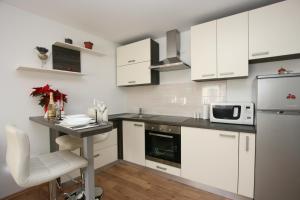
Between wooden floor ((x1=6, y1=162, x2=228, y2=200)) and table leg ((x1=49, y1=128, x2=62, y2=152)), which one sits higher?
table leg ((x1=49, y1=128, x2=62, y2=152))

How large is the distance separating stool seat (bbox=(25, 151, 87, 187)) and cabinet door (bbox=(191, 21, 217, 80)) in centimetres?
178

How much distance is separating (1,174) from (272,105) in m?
3.09

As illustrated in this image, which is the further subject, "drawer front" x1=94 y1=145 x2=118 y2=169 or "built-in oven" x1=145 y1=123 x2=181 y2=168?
"drawer front" x1=94 y1=145 x2=118 y2=169

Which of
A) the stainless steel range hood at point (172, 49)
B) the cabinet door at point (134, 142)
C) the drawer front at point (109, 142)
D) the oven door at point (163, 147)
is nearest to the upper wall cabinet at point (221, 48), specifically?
the stainless steel range hood at point (172, 49)

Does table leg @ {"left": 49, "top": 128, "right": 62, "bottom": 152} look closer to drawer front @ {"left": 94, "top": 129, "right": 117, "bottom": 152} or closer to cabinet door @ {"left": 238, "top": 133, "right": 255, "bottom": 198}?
drawer front @ {"left": 94, "top": 129, "right": 117, "bottom": 152}

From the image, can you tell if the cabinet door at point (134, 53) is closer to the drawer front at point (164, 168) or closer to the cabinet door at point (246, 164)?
the drawer front at point (164, 168)

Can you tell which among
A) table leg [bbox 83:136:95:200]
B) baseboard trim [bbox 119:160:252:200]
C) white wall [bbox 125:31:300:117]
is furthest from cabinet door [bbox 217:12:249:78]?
table leg [bbox 83:136:95:200]

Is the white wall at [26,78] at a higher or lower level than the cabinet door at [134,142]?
higher

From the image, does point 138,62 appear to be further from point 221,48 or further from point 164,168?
point 164,168

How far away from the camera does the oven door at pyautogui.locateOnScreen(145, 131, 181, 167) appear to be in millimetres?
2205

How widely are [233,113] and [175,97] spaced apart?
3.41ft

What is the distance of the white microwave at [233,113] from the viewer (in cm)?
188

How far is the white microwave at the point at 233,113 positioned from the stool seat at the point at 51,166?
5.51ft

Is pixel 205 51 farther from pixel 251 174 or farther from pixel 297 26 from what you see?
pixel 251 174
